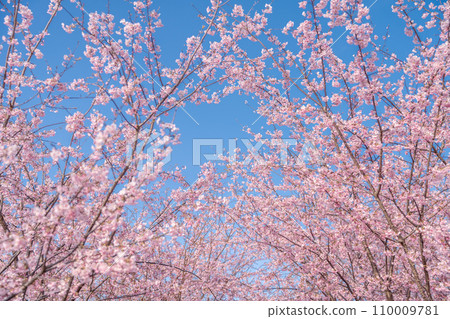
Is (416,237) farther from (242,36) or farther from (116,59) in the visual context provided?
(116,59)

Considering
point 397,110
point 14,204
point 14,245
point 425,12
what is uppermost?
point 425,12

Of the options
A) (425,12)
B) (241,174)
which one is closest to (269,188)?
(241,174)

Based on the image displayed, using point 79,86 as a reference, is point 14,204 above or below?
below

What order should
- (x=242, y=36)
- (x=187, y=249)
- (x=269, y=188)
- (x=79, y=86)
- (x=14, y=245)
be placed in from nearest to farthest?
(x=14, y=245) → (x=79, y=86) → (x=242, y=36) → (x=269, y=188) → (x=187, y=249)

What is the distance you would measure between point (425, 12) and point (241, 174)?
5.07 meters

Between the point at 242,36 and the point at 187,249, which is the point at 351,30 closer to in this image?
the point at 242,36

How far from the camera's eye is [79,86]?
5086 millimetres
